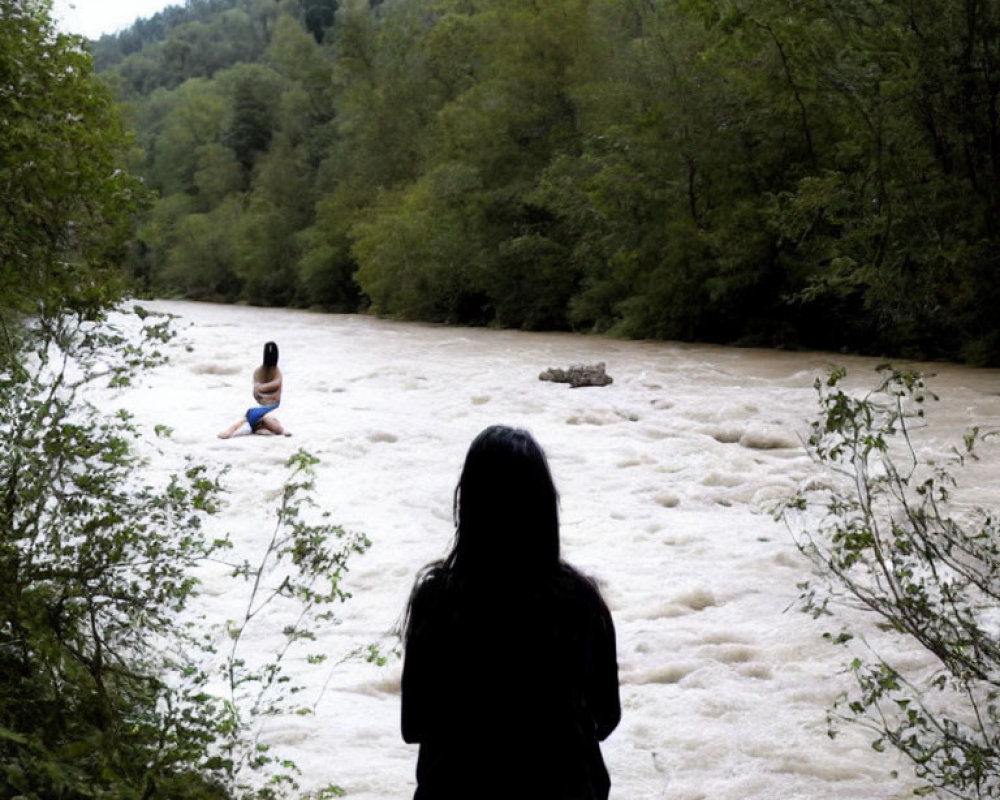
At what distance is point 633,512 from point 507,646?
711cm

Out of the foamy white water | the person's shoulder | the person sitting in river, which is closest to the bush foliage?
the foamy white water

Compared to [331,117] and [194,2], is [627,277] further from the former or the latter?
[194,2]

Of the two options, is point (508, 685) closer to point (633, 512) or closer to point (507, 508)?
point (507, 508)

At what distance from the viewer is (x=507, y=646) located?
7.43 ft

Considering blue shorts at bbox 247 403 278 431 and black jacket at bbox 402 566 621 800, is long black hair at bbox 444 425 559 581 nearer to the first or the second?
black jacket at bbox 402 566 621 800

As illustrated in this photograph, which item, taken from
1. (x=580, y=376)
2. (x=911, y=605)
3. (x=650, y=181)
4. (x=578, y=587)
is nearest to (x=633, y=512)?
(x=911, y=605)

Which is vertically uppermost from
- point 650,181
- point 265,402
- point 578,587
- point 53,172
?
point 650,181

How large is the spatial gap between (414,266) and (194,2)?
399 ft

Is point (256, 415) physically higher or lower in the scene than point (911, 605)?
lower

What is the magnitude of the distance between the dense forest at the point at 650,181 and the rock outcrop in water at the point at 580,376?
10.3ft

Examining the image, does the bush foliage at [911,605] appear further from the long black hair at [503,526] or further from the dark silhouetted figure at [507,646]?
the long black hair at [503,526]

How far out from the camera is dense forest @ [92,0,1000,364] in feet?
45.1

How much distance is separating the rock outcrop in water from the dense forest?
10.3ft

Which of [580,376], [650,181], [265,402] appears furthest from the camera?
[650,181]
